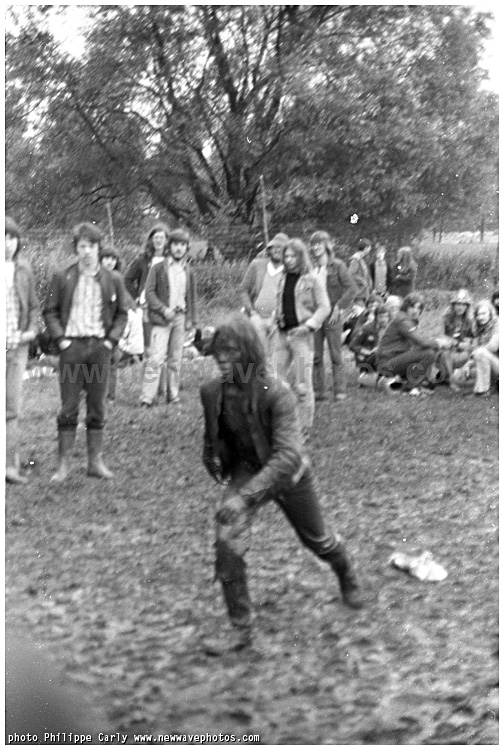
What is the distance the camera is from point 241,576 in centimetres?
427

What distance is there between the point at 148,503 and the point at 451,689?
1.74 m

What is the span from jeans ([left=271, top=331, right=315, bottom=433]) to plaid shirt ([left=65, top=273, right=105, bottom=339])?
0.93 metres

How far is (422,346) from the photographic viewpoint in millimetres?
6023

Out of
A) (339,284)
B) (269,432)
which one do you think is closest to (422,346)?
(339,284)

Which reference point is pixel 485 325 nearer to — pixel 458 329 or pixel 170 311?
pixel 458 329

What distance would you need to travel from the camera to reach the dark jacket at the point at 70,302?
16.8 feet

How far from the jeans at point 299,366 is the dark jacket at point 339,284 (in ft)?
0.92

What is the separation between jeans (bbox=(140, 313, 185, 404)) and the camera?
203 inches

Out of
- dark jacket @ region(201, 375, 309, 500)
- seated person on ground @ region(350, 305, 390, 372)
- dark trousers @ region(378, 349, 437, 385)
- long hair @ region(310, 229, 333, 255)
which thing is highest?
long hair @ region(310, 229, 333, 255)

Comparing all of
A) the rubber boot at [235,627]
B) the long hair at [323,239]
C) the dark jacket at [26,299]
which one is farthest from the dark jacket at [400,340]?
the dark jacket at [26,299]

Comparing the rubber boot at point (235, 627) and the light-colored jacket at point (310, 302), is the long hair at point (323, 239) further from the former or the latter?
the rubber boot at point (235, 627)

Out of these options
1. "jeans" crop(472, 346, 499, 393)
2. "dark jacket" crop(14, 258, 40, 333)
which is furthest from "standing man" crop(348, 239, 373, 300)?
"dark jacket" crop(14, 258, 40, 333)

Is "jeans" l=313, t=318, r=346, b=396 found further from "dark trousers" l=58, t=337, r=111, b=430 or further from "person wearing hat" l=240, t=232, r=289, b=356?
"dark trousers" l=58, t=337, r=111, b=430

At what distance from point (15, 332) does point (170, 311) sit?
802mm
